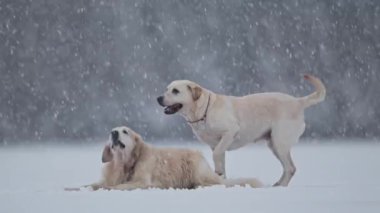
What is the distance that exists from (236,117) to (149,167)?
3.89 feet

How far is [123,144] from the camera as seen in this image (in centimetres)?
782

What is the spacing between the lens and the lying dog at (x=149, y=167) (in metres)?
7.84

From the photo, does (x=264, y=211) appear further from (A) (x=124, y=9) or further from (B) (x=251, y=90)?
(A) (x=124, y=9)

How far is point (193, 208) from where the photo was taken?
611 cm

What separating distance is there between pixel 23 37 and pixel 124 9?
9.79 feet

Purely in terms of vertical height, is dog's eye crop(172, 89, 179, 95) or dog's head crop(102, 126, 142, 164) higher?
dog's eye crop(172, 89, 179, 95)

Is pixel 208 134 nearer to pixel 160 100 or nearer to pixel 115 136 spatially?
pixel 160 100

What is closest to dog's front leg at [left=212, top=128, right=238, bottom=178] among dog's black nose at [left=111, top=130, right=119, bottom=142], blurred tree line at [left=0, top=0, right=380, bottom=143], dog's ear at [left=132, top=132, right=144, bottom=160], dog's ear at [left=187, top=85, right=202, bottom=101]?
dog's ear at [left=187, top=85, right=202, bottom=101]

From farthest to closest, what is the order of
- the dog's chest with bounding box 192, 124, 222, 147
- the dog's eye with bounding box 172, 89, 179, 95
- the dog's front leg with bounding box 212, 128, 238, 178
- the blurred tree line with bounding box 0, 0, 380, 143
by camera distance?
1. the blurred tree line with bounding box 0, 0, 380, 143
2. the dog's eye with bounding box 172, 89, 179, 95
3. the dog's chest with bounding box 192, 124, 222, 147
4. the dog's front leg with bounding box 212, 128, 238, 178

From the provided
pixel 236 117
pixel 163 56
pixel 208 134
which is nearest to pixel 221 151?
pixel 208 134

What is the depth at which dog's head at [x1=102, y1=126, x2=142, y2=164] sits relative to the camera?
7832 millimetres

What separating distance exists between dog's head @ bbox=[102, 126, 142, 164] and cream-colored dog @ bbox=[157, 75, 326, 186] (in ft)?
2.52

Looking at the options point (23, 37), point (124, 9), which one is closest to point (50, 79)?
point (23, 37)

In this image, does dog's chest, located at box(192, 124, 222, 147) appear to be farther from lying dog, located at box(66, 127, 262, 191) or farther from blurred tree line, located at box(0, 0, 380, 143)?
blurred tree line, located at box(0, 0, 380, 143)
